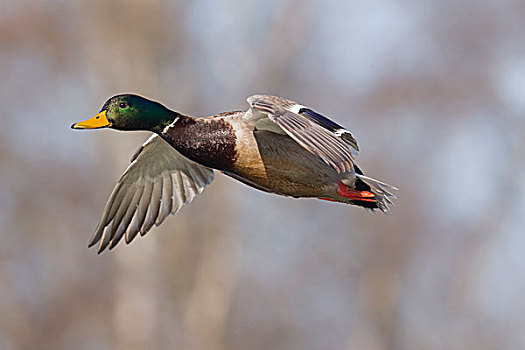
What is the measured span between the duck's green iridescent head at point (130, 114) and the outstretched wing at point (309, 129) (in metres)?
0.47

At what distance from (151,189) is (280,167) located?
Answer: 124 cm

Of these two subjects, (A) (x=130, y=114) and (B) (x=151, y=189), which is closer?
(A) (x=130, y=114)

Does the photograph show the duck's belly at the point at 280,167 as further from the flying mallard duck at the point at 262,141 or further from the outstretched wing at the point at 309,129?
the outstretched wing at the point at 309,129

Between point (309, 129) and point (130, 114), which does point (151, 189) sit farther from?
point (309, 129)

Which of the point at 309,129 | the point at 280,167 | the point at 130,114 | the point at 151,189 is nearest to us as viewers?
the point at 309,129

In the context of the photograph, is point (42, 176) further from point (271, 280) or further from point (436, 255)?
point (436, 255)

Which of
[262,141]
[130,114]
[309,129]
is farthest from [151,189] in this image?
[309,129]

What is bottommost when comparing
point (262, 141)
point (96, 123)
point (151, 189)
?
point (151, 189)

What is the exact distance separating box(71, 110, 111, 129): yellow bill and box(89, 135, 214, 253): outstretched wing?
0.73 meters

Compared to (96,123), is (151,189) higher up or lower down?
lower down

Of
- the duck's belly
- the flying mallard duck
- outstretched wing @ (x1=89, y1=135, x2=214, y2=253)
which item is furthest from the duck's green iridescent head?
outstretched wing @ (x1=89, y1=135, x2=214, y2=253)

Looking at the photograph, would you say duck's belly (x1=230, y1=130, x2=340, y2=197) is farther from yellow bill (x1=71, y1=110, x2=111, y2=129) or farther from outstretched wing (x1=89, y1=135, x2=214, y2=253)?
outstretched wing (x1=89, y1=135, x2=214, y2=253)

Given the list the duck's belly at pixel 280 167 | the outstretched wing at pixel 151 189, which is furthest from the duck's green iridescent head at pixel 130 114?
the outstretched wing at pixel 151 189

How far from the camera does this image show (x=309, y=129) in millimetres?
3920
